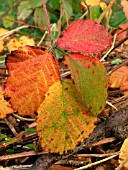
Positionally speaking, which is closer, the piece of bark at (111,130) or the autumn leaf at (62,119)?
the autumn leaf at (62,119)

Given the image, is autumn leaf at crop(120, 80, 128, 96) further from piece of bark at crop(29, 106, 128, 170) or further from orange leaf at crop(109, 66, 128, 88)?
piece of bark at crop(29, 106, 128, 170)

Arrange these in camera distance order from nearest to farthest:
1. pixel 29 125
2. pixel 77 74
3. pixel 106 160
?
1. pixel 77 74
2. pixel 106 160
3. pixel 29 125

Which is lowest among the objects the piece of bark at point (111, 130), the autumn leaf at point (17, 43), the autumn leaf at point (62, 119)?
the piece of bark at point (111, 130)

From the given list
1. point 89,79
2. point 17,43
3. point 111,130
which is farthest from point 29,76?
point 17,43

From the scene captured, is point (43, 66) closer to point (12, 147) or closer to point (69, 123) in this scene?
point (69, 123)

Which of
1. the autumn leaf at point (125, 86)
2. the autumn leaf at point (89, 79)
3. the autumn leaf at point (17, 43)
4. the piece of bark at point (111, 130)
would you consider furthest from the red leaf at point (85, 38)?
the autumn leaf at point (17, 43)

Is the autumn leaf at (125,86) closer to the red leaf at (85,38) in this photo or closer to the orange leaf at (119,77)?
the orange leaf at (119,77)

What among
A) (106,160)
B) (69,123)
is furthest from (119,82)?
(69,123)

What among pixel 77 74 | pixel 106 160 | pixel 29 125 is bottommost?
pixel 106 160
